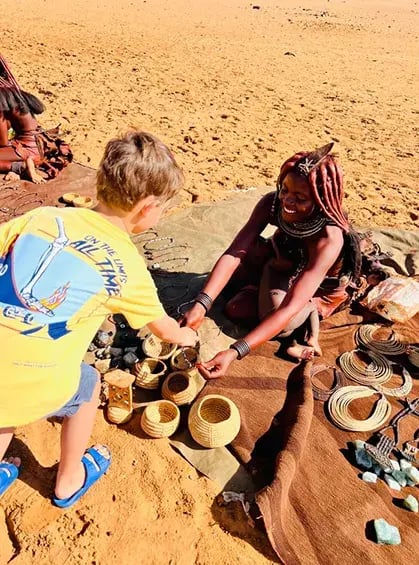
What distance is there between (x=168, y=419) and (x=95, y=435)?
420 millimetres

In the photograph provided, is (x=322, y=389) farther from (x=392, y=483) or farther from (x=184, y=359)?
(x=184, y=359)

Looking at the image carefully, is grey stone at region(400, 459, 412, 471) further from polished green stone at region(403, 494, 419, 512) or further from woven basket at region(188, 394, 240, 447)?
woven basket at region(188, 394, 240, 447)

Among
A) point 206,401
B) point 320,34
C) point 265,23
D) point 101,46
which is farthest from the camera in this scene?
point 265,23

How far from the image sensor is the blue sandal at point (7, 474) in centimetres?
240

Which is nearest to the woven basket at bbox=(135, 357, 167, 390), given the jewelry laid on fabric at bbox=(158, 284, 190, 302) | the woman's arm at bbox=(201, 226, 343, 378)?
the woman's arm at bbox=(201, 226, 343, 378)

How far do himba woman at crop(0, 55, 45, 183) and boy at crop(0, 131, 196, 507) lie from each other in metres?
3.78

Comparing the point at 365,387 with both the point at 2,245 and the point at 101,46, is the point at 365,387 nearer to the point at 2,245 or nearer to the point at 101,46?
the point at 2,245

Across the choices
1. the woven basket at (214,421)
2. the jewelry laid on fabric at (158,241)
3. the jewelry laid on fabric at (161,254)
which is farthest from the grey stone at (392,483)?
the jewelry laid on fabric at (158,241)

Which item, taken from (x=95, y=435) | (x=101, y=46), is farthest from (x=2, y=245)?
(x=101, y=46)

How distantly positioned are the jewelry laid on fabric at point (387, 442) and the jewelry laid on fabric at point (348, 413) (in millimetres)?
53

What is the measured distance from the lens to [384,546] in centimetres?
232

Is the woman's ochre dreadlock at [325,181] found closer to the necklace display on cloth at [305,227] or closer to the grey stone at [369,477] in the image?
the necklace display on cloth at [305,227]

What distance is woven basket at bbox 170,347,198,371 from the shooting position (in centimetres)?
306

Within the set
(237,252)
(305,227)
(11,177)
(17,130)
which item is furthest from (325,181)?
(17,130)
